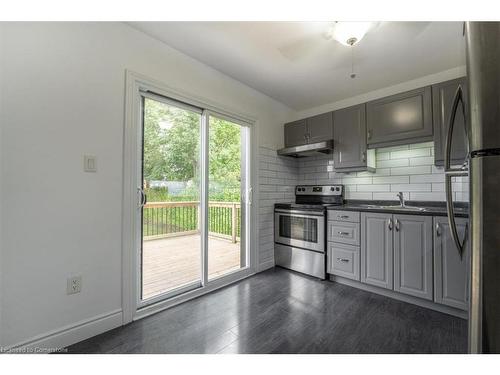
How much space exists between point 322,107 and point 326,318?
2734mm

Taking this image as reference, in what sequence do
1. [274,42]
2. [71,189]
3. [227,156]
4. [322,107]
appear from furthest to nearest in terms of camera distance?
[322,107], [227,156], [274,42], [71,189]

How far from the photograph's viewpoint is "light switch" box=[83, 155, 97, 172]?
A: 154 cm

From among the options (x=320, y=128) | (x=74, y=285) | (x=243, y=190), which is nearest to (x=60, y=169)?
(x=74, y=285)

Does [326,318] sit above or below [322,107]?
below

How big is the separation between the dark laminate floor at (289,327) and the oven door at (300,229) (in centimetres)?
59

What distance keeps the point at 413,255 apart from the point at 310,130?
1.88 meters

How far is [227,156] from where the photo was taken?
269cm

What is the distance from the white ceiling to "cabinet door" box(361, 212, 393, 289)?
152 cm

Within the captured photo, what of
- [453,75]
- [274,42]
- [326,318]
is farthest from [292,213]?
[453,75]

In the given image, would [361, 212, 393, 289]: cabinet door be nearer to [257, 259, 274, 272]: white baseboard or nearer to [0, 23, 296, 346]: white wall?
[257, 259, 274, 272]: white baseboard

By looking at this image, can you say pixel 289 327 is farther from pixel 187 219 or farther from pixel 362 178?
pixel 362 178

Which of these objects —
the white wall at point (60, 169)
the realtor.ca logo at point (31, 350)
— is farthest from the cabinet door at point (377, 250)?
the realtor.ca logo at point (31, 350)

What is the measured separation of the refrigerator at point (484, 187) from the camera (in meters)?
0.79
